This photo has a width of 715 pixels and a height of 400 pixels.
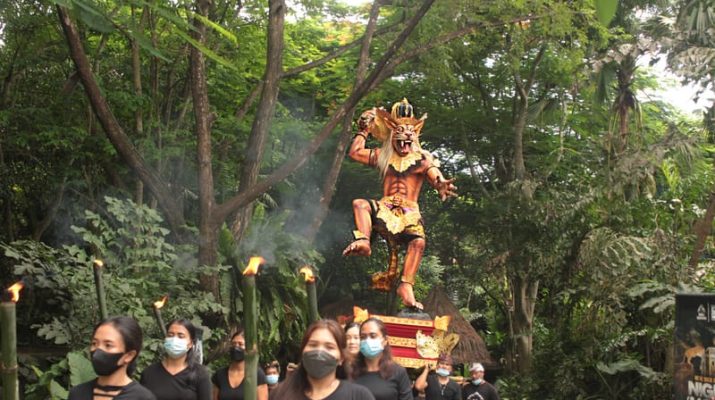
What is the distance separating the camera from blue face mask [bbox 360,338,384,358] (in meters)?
4.68

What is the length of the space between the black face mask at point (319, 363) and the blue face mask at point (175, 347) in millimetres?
1600

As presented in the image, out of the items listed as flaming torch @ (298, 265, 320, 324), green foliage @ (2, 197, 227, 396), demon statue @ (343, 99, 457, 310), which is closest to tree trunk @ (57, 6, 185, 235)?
green foliage @ (2, 197, 227, 396)

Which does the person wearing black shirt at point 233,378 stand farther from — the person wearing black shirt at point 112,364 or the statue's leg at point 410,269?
the statue's leg at point 410,269

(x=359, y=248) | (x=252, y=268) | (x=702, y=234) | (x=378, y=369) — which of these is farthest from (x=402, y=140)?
(x=252, y=268)

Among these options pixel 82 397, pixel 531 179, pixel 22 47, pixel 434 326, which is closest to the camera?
pixel 82 397

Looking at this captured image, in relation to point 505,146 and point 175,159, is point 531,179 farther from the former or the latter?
point 175,159

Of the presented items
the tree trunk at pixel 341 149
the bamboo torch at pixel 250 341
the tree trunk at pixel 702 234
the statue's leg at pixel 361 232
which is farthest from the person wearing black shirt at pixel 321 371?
the tree trunk at pixel 702 234

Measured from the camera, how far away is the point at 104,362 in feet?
10.9

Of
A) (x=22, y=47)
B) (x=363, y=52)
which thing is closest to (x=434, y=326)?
(x=363, y=52)

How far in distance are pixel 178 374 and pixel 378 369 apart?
1060 mm

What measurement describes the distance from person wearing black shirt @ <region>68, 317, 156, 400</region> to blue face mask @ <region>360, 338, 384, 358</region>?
1528 mm

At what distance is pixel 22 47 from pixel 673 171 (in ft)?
35.3

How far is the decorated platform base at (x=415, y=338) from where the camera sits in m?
8.21

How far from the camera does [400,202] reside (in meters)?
9.23
